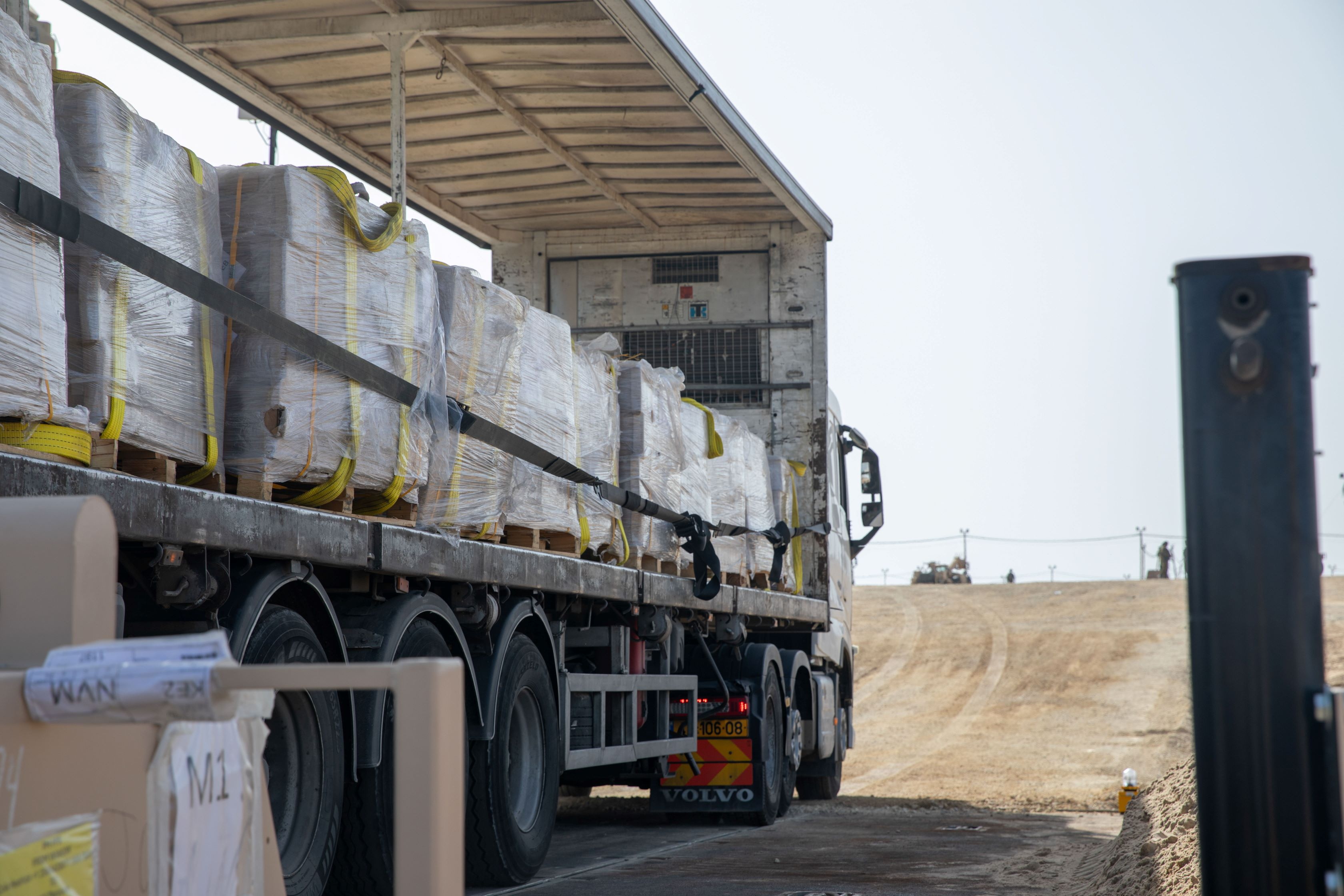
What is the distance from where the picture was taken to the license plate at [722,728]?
10.3m

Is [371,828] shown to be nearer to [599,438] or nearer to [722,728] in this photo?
[599,438]

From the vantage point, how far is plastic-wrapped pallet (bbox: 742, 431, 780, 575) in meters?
9.95

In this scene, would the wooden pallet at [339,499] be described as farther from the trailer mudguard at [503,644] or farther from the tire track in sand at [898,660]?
the tire track in sand at [898,660]

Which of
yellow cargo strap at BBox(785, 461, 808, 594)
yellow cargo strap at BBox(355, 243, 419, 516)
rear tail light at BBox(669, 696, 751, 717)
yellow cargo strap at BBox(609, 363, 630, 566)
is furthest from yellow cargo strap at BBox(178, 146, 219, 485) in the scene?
yellow cargo strap at BBox(785, 461, 808, 594)

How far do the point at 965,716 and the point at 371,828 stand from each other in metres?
22.6

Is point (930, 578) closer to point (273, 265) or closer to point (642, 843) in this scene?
point (642, 843)

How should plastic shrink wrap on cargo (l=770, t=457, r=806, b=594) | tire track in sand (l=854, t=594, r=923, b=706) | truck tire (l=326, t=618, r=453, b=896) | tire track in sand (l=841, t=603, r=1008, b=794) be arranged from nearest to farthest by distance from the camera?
truck tire (l=326, t=618, r=453, b=896), plastic shrink wrap on cargo (l=770, t=457, r=806, b=594), tire track in sand (l=841, t=603, r=1008, b=794), tire track in sand (l=854, t=594, r=923, b=706)

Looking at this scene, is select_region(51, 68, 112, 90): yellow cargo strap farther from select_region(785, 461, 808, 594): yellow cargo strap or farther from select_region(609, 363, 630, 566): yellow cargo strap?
select_region(785, 461, 808, 594): yellow cargo strap

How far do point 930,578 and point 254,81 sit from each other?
42121 mm

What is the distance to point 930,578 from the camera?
163 feet

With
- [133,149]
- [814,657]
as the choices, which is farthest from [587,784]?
[133,149]

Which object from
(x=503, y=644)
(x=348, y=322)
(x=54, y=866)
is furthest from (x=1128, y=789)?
(x=54, y=866)

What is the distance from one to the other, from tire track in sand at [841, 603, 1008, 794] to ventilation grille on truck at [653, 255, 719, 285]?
25.7 ft

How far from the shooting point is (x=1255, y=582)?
2.06 metres
